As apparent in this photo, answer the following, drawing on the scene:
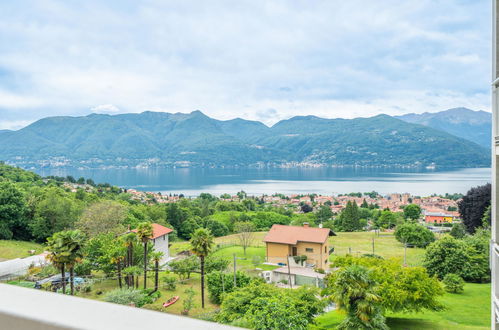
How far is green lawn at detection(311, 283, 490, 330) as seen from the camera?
903 centimetres

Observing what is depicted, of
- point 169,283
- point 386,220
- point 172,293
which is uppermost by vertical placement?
point 169,283

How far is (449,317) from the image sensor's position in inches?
401

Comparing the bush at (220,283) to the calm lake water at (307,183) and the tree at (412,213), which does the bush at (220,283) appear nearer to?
the tree at (412,213)

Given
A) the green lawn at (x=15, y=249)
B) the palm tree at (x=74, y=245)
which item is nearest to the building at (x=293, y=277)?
the palm tree at (x=74, y=245)

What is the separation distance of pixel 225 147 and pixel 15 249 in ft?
467

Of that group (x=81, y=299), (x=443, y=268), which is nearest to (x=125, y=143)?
(x=443, y=268)

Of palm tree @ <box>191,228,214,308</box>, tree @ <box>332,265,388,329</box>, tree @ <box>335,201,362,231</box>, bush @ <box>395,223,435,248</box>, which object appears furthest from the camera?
tree @ <box>335,201,362,231</box>

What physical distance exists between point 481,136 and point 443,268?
17821 cm

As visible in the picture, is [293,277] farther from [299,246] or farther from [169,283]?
[169,283]

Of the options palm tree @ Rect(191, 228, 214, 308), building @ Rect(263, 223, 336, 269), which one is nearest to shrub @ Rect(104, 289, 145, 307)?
palm tree @ Rect(191, 228, 214, 308)

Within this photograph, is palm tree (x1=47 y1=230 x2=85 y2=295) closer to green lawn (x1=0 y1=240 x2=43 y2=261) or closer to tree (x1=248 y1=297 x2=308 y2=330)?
tree (x1=248 y1=297 x2=308 y2=330)

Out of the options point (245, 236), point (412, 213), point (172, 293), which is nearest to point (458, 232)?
point (412, 213)

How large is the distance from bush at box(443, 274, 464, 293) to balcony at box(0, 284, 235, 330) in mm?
14582

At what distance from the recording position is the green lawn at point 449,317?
903 centimetres
